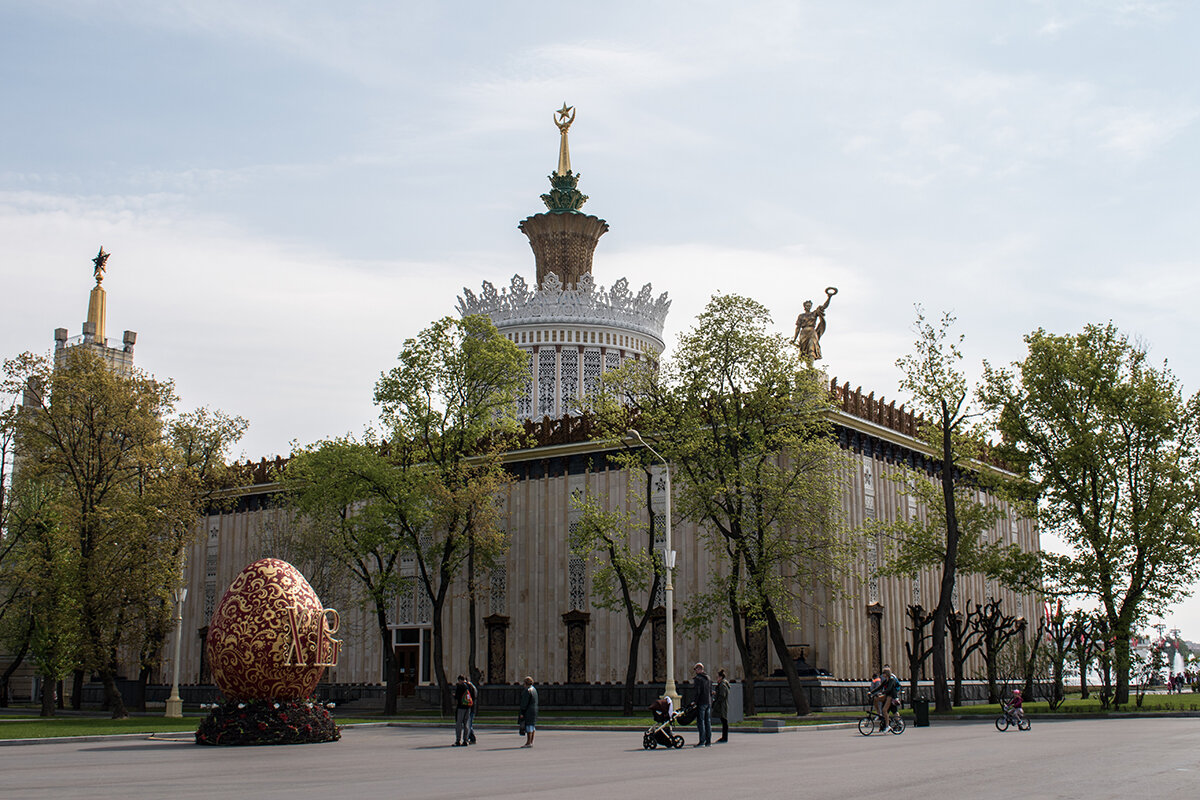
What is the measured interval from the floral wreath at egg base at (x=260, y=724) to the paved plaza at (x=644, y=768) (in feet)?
3.08

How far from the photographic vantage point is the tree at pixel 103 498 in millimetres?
40062

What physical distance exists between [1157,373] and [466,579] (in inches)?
1067

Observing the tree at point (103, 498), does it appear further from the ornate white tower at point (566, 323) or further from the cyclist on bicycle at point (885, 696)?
the cyclist on bicycle at point (885, 696)

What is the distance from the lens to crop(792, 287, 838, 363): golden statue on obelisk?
4306 centimetres

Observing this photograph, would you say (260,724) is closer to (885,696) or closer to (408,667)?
(885,696)

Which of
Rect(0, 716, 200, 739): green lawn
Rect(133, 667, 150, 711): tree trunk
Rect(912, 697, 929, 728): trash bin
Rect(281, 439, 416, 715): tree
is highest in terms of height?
Rect(281, 439, 416, 715): tree

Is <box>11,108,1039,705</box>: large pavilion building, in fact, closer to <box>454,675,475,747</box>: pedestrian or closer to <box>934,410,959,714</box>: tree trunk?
<box>934,410,959,714</box>: tree trunk

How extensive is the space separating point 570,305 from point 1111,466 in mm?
25992

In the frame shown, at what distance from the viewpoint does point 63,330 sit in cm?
7994

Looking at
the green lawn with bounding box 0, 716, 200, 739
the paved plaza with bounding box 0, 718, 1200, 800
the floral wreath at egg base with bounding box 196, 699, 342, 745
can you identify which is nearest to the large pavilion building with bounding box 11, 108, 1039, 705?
the green lawn with bounding box 0, 716, 200, 739

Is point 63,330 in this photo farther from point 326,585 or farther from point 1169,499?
point 1169,499

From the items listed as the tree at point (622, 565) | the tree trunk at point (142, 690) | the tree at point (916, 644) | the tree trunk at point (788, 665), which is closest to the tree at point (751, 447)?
the tree trunk at point (788, 665)

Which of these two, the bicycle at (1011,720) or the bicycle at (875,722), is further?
the bicycle at (875,722)

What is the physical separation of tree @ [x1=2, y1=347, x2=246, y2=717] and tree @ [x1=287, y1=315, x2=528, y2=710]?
537 centimetres
